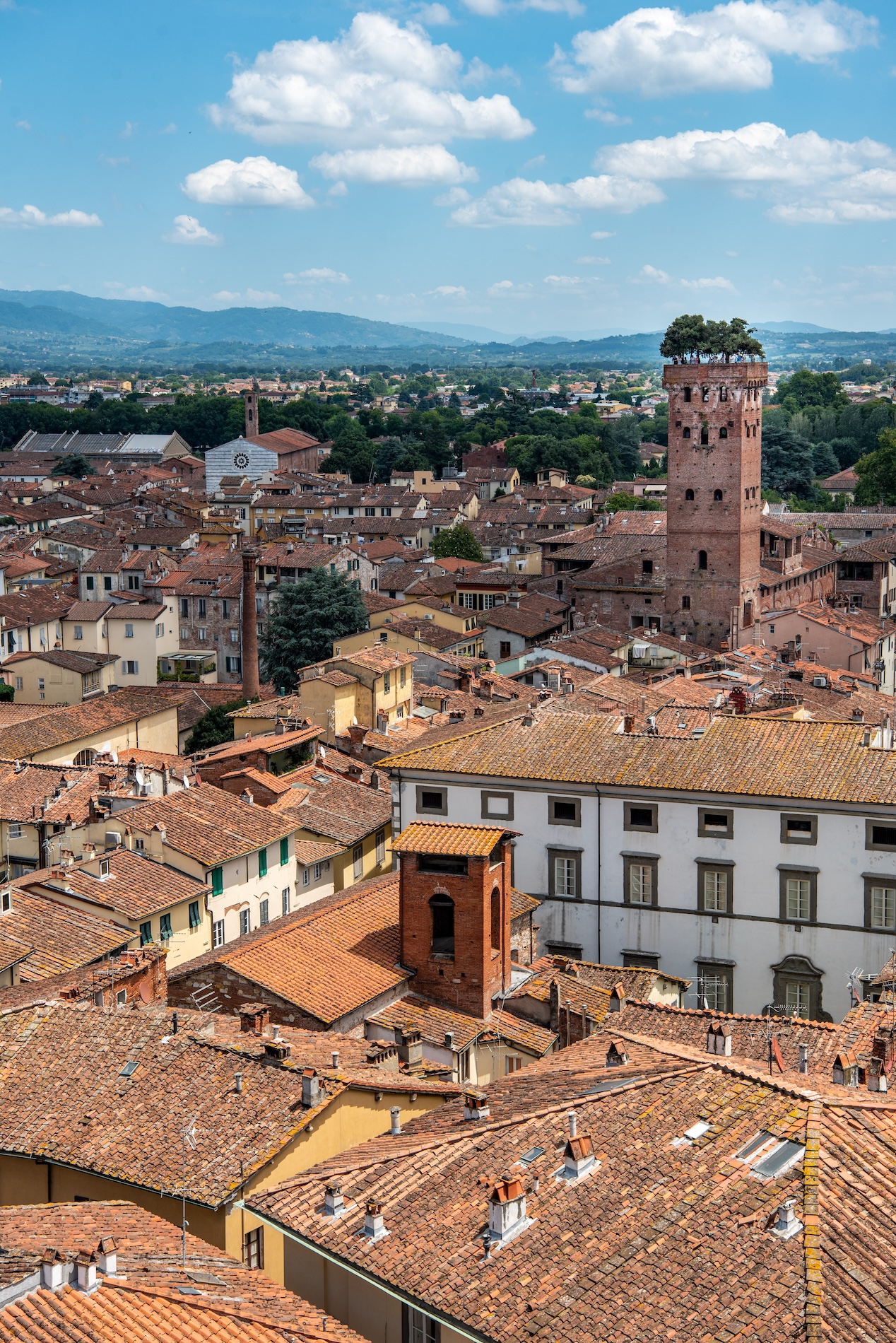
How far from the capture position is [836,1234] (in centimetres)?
1135

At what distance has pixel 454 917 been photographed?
21234 mm

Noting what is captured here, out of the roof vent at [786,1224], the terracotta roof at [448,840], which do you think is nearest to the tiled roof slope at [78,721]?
the terracotta roof at [448,840]

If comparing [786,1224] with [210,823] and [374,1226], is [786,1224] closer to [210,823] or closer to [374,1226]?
[374,1226]

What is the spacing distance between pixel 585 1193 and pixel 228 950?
9.53 metres

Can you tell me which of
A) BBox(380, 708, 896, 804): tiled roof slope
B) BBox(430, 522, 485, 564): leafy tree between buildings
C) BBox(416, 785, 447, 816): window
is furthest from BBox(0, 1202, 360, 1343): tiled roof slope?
BBox(430, 522, 485, 564): leafy tree between buildings

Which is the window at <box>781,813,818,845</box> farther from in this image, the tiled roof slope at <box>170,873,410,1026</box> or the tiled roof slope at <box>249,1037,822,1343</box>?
the tiled roof slope at <box>249,1037,822,1343</box>

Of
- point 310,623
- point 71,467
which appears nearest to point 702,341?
point 310,623

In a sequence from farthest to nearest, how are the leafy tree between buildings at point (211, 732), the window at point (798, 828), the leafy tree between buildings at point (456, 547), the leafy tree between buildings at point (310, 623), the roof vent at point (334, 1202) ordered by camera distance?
1. the leafy tree between buildings at point (456, 547)
2. the leafy tree between buildings at point (310, 623)
3. the leafy tree between buildings at point (211, 732)
4. the window at point (798, 828)
5. the roof vent at point (334, 1202)

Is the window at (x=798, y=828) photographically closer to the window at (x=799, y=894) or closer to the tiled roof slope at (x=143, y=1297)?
the window at (x=799, y=894)

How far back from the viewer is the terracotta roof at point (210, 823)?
2795 centimetres

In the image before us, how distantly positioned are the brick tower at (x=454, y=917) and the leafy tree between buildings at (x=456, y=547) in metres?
64.8

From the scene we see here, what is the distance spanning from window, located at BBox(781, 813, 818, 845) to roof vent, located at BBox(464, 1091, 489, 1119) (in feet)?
42.0

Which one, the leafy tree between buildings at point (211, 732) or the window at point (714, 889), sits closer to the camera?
the window at point (714, 889)

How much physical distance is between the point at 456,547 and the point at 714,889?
61.2m
